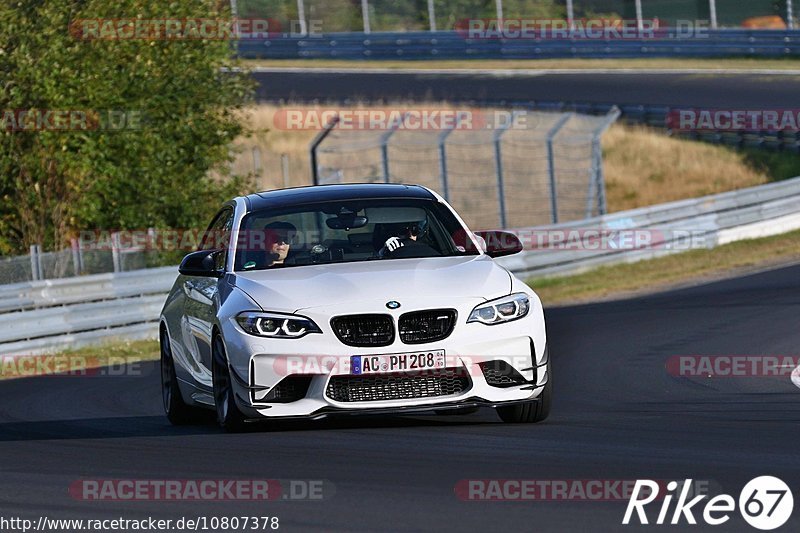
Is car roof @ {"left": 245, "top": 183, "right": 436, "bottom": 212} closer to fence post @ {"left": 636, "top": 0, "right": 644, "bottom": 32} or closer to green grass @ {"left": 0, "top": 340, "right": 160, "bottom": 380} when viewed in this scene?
green grass @ {"left": 0, "top": 340, "right": 160, "bottom": 380}

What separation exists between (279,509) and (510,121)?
2060 cm

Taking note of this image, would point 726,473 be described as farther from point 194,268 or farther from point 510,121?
point 510,121

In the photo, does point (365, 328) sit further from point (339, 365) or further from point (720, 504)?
point (720, 504)

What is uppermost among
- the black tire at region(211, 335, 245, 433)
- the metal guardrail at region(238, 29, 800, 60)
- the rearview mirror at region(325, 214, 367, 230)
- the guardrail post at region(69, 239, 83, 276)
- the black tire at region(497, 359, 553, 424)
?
the rearview mirror at region(325, 214, 367, 230)

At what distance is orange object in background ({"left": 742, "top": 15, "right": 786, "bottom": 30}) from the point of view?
128 ft

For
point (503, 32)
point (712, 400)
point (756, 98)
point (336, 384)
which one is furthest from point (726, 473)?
point (503, 32)

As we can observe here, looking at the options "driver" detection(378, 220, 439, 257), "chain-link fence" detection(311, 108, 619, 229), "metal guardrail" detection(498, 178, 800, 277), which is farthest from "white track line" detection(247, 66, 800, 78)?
"driver" detection(378, 220, 439, 257)

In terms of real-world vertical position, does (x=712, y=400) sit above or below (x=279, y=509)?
→ below

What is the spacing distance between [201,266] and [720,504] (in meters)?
4.60

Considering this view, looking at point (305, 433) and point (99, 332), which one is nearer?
point (305, 433)

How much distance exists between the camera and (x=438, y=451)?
8031 millimetres

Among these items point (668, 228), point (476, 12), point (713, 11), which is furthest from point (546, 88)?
point (668, 228)

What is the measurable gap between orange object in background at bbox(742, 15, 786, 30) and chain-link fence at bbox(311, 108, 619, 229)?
6.95m

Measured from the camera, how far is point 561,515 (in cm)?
625
